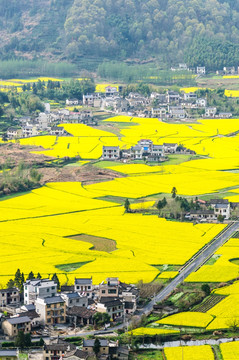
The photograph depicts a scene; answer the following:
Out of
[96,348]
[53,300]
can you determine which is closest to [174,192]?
[53,300]

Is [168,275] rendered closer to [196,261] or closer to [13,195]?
[196,261]

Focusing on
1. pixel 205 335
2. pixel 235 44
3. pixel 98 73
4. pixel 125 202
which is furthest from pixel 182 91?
pixel 205 335

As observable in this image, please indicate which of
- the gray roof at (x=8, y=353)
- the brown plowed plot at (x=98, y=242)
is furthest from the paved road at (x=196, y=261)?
the gray roof at (x=8, y=353)

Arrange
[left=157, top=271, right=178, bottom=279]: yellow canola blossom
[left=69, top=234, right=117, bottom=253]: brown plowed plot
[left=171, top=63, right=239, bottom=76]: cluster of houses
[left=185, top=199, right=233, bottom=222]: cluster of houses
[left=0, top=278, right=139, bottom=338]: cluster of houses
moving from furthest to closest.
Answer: [left=171, top=63, right=239, bottom=76]: cluster of houses
[left=185, top=199, right=233, bottom=222]: cluster of houses
[left=69, top=234, right=117, bottom=253]: brown plowed plot
[left=157, top=271, right=178, bottom=279]: yellow canola blossom
[left=0, top=278, right=139, bottom=338]: cluster of houses

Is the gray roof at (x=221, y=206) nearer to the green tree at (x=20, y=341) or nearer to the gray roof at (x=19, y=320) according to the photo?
the gray roof at (x=19, y=320)

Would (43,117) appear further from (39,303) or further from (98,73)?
(39,303)

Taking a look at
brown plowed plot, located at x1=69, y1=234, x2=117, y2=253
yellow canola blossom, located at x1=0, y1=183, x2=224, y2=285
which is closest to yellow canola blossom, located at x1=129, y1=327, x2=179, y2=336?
yellow canola blossom, located at x1=0, y1=183, x2=224, y2=285

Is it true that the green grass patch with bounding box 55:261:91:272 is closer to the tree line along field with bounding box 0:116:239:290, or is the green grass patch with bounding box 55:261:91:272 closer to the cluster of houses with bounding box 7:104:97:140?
the tree line along field with bounding box 0:116:239:290
